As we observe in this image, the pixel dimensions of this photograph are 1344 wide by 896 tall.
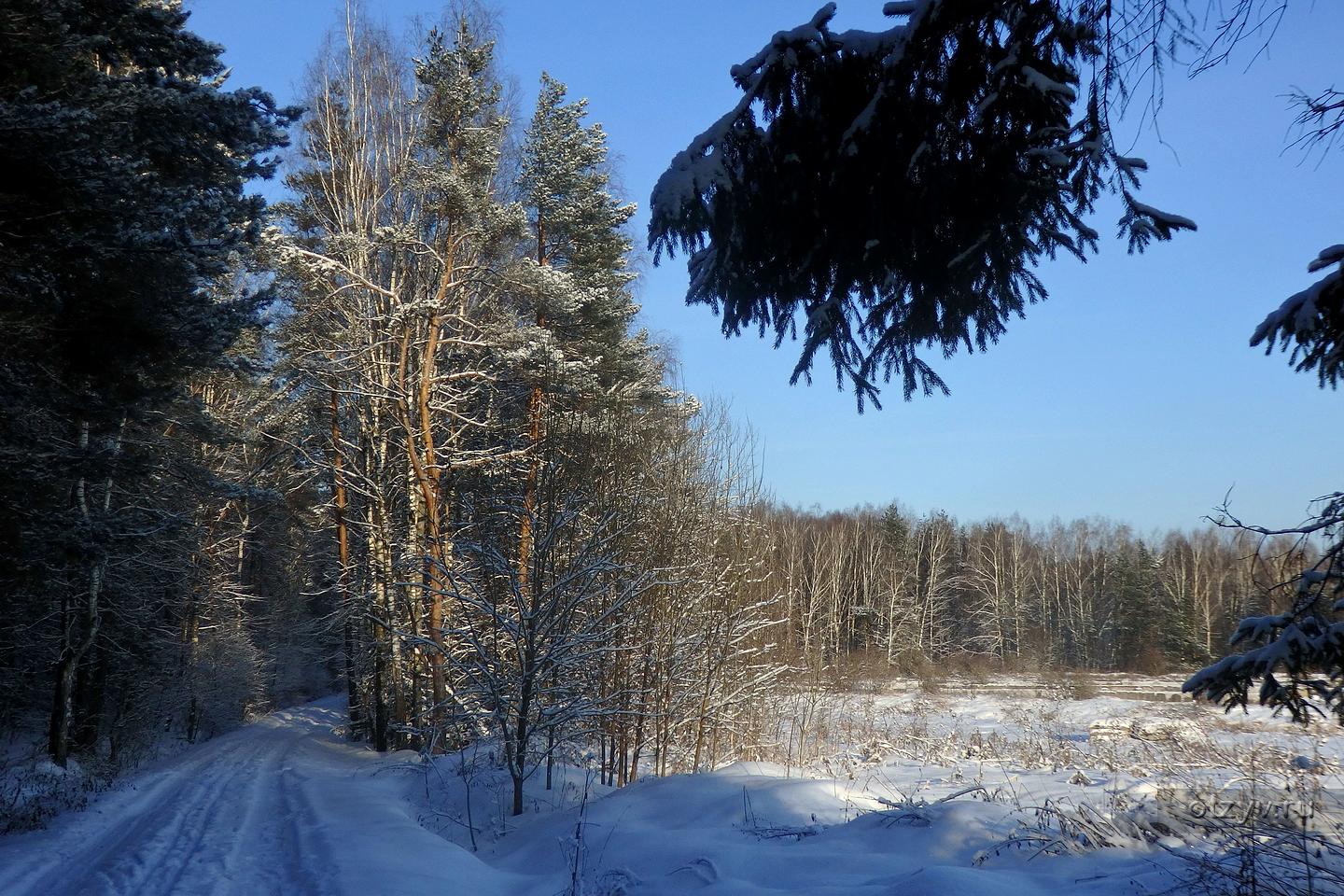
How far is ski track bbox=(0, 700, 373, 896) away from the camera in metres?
Answer: 6.60

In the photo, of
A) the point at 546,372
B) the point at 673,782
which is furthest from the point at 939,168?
the point at 546,372

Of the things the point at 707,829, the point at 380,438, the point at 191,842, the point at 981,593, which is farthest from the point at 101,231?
the point at 981,593

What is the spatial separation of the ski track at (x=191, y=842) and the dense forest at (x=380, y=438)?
1.91m

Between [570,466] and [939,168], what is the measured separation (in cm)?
710

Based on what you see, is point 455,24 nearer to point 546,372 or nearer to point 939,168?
point 546,372

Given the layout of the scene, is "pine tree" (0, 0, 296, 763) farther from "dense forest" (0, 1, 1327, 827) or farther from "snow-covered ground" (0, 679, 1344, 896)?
"snow-covered ground" (0, 679, 1344, 896)

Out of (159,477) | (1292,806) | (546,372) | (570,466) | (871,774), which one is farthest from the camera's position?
(159,477)

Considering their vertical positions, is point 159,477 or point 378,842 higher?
point 159,477

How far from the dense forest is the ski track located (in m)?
1.91

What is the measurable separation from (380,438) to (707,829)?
44.1 ft

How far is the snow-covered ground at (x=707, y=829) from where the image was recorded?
496 centimetres

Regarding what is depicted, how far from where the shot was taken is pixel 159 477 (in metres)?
16.3

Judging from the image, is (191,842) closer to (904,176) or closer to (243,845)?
(243,845)

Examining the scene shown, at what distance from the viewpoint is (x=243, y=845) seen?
8148 mm
